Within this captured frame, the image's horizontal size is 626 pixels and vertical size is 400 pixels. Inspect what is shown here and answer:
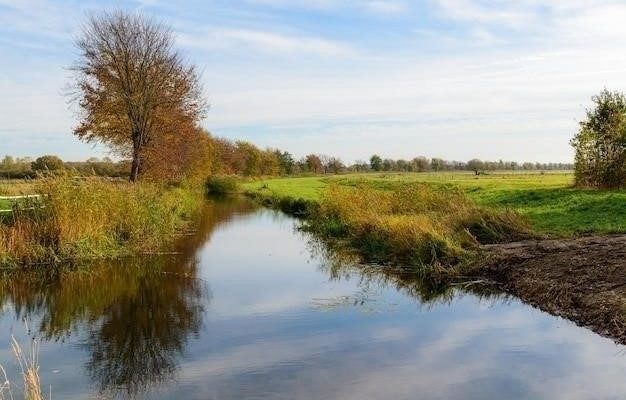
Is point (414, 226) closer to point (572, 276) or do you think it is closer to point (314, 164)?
point (572, 276)

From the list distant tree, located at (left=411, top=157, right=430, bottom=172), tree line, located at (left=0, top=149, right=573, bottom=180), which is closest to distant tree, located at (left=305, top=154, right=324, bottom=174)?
tree line, located at (left=0, top=149, right=573, bottom=180)

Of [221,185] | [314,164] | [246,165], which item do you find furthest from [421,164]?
[221,185]

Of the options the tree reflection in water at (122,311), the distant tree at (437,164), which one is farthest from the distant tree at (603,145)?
the distant tree at (437,164)

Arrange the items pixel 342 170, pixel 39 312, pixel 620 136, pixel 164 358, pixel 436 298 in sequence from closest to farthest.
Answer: pixel 164 358, pixel 39 312, pixel 436 298, pixel 620 136, pixel 342 170

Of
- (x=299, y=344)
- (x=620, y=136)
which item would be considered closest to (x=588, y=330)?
(x=299, y=344)

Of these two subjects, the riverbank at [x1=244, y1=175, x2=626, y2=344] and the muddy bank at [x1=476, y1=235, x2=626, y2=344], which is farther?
the riverbank at [x1=244, y1=175, x2=626, y2=344]

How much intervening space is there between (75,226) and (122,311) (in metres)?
5.29

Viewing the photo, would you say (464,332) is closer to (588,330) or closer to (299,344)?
(588,330)

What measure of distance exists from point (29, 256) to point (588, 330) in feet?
42.7

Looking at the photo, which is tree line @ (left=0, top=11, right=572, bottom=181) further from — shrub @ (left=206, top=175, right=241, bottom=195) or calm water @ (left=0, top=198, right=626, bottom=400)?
shrub @ (left=206, top=175, right=241, bottom=195)

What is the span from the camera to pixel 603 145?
3095 centimetres

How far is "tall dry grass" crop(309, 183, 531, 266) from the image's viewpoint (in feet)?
50.2

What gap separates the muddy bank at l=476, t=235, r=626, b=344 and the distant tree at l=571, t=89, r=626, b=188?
17420 millimetres

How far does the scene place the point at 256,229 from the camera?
27.3 metres
